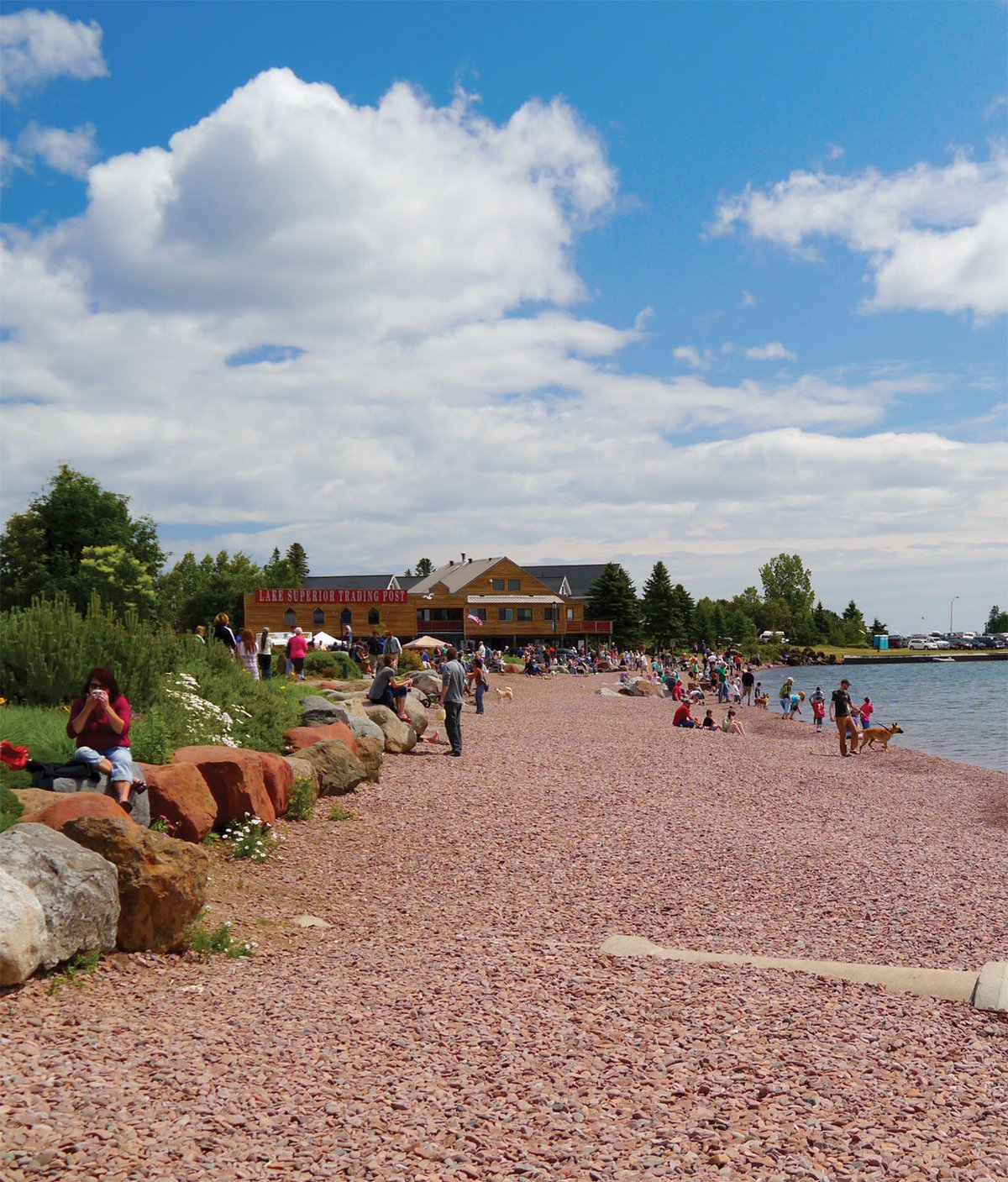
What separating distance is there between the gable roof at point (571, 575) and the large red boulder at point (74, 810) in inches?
3272

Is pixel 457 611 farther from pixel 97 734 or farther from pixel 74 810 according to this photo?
pixel 74 810

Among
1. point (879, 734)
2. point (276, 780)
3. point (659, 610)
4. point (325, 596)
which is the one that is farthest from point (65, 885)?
point (659, 610)

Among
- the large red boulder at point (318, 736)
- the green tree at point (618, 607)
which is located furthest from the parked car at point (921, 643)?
the large red boulder at point (318, 736)

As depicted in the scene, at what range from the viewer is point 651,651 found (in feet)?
277

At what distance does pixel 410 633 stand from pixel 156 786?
53565 mm

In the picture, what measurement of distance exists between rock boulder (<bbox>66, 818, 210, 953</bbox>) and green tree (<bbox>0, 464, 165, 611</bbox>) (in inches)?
1696

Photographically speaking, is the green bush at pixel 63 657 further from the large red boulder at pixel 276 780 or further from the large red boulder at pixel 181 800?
the large red boulder at pixel 181 800

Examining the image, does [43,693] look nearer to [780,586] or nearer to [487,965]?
[487,965]

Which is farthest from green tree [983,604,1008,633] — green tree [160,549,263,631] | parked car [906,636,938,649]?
green tree [160,549,263,631]

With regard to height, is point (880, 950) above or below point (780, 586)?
below

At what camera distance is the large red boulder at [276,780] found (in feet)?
35.1

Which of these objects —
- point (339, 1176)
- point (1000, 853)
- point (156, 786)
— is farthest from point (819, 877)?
point (339, 1176)

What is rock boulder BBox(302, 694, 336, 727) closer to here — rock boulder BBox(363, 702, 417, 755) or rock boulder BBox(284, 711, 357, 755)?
rock boulder BBox(284, 711, 357, 755)

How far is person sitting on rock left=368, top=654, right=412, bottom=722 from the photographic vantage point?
17.4 meters
